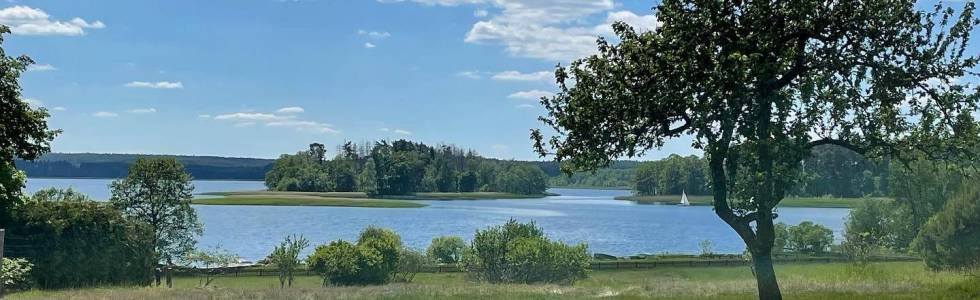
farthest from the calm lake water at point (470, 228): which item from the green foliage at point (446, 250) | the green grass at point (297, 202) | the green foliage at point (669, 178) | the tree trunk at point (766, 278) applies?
the tree trunk at point (766, 278)

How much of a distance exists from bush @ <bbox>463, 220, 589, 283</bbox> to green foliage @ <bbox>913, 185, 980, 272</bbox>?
56.4 ft

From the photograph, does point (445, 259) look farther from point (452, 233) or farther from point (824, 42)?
point (824, 42)

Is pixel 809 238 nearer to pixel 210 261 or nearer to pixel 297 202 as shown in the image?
pixel 210 261

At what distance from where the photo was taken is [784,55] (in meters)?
14.0

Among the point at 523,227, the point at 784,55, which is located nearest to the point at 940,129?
the point at 784,55

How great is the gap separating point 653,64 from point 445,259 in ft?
158

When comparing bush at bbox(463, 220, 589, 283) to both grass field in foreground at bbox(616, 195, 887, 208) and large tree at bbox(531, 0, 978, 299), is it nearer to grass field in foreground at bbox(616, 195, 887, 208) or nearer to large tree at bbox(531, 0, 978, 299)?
large tree at bbox(531, 0, 978, 299)

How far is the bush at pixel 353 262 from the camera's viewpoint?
42125mm

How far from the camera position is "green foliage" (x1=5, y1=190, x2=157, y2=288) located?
40344 mm

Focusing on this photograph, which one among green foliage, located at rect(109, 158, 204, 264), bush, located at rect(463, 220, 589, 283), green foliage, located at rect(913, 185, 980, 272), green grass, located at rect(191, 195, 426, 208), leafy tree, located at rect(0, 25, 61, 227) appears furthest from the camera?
green grass, located at rect(191, 195, 426, 208)

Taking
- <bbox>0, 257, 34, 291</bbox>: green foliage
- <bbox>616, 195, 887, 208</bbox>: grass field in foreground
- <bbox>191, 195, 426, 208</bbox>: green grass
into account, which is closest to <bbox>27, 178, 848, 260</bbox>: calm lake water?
<bbox>616, 195, 887, 208</bbox>: grass field in foreground

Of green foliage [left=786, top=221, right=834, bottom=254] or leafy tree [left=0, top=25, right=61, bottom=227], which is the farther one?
green foliage [left=786, top=221, right=834, bottom=254]

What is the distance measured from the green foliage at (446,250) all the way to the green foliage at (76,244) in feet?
71.2

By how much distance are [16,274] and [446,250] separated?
34.5m
